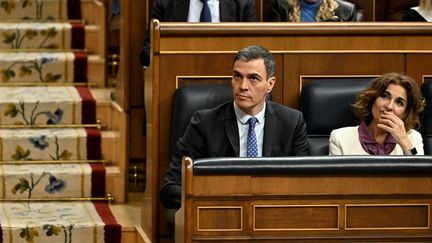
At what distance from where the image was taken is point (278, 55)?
170 inches

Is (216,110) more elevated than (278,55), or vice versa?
(278,55)

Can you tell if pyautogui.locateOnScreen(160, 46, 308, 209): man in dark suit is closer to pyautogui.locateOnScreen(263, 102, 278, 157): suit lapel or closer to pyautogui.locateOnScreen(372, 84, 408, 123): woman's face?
pyautogui.locateOnScreen(263, 102, 278, 157): suit lapel

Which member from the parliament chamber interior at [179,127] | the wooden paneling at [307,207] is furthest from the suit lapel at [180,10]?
the wooden paneling at [307,207]

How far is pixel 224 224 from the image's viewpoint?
129 inches

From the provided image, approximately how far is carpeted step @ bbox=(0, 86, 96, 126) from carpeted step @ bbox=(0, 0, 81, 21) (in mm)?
662

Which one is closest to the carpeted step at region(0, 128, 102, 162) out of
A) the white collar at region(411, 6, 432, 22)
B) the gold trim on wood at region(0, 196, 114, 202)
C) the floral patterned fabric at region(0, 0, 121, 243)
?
the floral patterned fabric at region(0, 0, 121, 243)

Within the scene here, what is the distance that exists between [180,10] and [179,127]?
0.98 meters

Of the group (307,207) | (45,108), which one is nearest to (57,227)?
(45,108)

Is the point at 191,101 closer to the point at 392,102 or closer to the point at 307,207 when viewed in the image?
the point at 392,102

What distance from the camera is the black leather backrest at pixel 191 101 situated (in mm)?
4098

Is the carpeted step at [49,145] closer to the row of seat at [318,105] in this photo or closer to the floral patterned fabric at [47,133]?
the floral patterned fabric at [47,133]

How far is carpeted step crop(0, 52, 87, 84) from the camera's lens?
571cm

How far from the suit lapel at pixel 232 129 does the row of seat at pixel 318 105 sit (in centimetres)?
18

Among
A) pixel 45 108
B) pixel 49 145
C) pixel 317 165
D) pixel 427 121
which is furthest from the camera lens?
pixel 45 108
